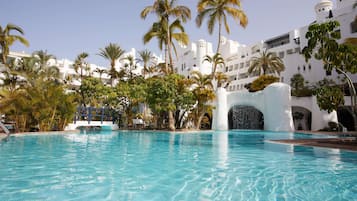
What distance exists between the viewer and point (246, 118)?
3127 cm

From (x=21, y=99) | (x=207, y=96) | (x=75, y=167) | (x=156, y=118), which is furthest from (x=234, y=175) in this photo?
(x=156, y=118)

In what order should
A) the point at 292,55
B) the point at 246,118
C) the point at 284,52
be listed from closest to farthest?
1. the point at 246,118
2. the point at 292,55
3. the point at 284,52

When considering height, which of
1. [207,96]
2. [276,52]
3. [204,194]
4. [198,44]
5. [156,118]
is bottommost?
[204,194]

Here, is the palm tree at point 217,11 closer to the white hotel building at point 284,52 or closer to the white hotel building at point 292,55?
the white hotel building at point 292,55

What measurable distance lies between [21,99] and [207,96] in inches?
620

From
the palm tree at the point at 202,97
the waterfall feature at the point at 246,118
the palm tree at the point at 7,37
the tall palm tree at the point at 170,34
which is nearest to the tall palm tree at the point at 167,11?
Answer: the tall palm tree at the point at 170,34

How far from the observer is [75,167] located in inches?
242

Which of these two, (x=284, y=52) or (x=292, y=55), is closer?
(x=292, y=55)

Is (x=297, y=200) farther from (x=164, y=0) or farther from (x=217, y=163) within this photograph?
(x=164, y=0)

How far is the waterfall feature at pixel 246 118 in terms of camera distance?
3067 centimetres

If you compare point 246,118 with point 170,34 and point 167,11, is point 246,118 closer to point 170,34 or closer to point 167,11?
point 170,34

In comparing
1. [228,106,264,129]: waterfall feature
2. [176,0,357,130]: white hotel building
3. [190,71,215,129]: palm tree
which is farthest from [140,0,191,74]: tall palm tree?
[176,0,357,130]: white hotel building

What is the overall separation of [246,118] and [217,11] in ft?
45.9

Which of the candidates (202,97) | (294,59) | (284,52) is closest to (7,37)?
(202,97)
